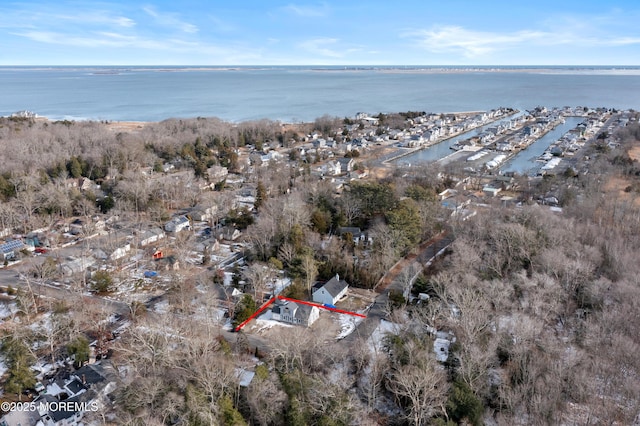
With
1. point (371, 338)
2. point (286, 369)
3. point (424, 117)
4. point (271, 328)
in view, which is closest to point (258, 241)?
point (271, 328)

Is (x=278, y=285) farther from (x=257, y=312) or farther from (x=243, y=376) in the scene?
(x=243, y=376)

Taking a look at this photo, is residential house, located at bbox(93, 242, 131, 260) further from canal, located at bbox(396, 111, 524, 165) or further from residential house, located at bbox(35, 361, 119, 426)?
canal, located at bbox(396, 111, 524, 165)

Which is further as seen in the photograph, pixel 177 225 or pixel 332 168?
pixel 332 168

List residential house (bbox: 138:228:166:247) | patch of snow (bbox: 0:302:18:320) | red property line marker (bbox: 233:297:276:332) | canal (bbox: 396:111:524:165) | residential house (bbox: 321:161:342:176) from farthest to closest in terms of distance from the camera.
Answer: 1. canal (bbox: 396:111:524:165)
2. residential house (bbox: 321:161:342:176)
3. residential house (bbox: 138:228:166:247)
4. patch of snow (bbox: 0:302:18:320)
5. red property line marker (bbox: 233:297:276:332)

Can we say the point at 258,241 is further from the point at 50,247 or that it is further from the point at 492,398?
the point at 492,398

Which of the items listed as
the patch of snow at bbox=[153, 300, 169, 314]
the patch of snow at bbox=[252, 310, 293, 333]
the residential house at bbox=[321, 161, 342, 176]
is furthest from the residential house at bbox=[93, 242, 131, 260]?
the residential house at bbox=[321, 161, 342, 176]

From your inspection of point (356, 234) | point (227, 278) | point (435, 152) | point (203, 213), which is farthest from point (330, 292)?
point (435, 152)

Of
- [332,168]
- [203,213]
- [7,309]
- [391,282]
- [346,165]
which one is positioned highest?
[346,165]
